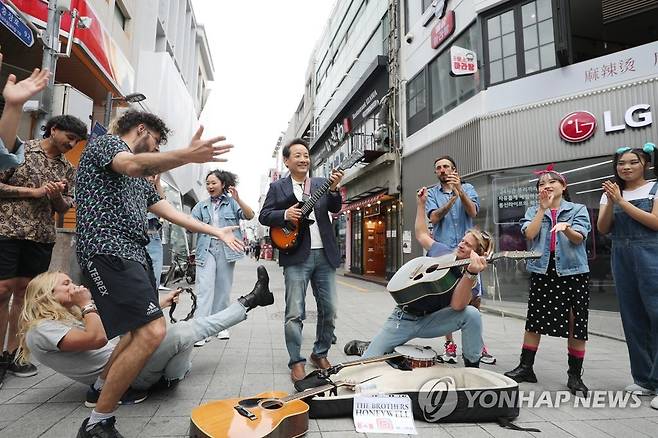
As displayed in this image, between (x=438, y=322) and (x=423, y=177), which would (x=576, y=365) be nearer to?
(x=438, y=322)

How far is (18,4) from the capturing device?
7375mm

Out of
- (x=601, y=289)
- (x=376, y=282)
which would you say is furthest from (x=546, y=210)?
Answer: (x=376, y=282)

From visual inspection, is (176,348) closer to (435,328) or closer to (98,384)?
(98,384)

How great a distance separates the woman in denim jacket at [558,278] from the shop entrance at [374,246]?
13433mm

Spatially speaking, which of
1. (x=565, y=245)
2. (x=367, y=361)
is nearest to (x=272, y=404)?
(x=367, y=361)

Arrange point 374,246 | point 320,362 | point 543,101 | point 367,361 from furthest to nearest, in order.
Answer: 1. point 374,246
2. point 543,101
3. point 320,362
4. point 367,361

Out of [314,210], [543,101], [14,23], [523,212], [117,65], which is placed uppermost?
[117,65]

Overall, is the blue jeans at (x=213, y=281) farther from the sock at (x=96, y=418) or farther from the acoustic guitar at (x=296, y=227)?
the sock at (x=96, y=418)

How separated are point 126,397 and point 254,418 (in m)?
1.24

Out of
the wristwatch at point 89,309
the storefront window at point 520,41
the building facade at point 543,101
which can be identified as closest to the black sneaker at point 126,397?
the wristwatch at point 89,309

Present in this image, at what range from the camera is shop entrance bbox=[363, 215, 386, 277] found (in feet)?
56.9

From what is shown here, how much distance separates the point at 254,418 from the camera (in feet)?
6.82

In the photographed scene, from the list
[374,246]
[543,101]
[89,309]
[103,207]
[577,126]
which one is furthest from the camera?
[374,246]

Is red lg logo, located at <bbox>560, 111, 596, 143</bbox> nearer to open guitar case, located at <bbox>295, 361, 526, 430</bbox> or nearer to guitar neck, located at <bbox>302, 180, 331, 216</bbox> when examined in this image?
guitar neck, located at <bbox>302, 180, 331, 216</bbox>
